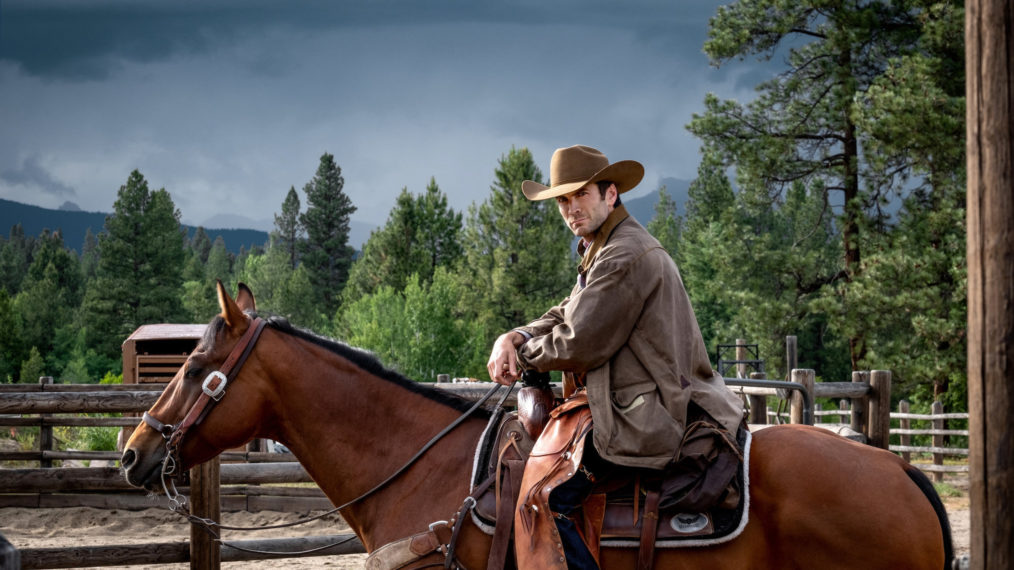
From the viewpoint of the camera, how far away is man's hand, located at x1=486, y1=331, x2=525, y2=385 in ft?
9.82

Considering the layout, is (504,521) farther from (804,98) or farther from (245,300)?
(804,98)

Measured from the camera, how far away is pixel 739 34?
18500mm

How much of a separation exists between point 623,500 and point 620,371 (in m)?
0.46

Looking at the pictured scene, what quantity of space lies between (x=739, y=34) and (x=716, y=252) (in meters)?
5.44

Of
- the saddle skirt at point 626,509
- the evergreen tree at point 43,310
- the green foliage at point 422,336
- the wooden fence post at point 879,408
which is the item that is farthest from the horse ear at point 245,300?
the evergreen tree at point 43,310

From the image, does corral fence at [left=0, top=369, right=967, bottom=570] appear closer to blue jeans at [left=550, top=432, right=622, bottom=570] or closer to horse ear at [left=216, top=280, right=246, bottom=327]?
blue jeans at [left=550, top=432, right=622, bottom=570]

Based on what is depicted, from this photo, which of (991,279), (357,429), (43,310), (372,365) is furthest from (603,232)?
(43,310)

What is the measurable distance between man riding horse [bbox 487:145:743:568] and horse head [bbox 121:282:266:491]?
3.71 feet

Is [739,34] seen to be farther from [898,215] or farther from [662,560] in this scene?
[662,560]

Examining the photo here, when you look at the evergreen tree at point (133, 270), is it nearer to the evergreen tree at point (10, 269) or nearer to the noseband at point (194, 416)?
the evergreen tree at point (10, 269)

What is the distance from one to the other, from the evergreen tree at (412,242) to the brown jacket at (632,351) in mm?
37042

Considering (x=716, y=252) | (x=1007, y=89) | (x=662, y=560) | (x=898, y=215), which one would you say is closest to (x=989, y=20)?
(x=1007, y=89)

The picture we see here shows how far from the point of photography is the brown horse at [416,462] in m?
2.62

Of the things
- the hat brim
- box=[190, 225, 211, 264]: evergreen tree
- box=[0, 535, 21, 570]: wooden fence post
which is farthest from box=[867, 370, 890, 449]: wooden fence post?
box=[190, 225, 211, 264]: evergreen tree
